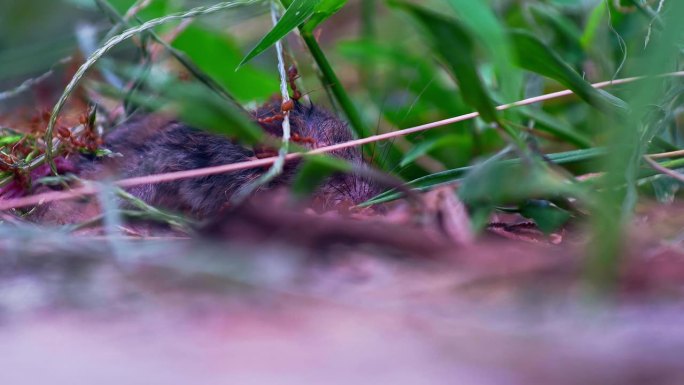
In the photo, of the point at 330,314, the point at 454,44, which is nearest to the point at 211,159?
the point at 454,44

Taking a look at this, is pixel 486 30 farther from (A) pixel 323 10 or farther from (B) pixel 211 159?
(B) pixel 211 159

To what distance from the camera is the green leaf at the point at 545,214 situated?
1.26 metres

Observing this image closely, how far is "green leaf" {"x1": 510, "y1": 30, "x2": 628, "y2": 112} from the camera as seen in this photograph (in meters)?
1.32

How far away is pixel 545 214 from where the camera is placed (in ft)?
4.20

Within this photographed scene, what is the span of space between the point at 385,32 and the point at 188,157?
2.67 metres

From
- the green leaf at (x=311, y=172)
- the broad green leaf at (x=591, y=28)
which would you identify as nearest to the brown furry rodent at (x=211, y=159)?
the green leaf at (x=311, y=172)

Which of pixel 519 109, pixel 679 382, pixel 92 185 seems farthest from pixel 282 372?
pixel 519 109

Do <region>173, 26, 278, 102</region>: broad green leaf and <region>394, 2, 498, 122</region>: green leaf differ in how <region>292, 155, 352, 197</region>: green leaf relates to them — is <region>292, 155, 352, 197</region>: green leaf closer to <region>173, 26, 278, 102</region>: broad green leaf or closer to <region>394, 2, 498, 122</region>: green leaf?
<region>394, 2, 498, 122</region>: green leaf

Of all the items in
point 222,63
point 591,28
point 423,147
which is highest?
point 222,63

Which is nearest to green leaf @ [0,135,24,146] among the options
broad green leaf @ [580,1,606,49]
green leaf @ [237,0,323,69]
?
green leaf @ [237,0,323,69]

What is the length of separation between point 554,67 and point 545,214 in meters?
0.29

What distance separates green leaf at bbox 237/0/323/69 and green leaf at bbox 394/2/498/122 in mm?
390

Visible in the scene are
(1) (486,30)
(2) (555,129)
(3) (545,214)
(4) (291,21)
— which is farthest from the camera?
(2) (555,129)

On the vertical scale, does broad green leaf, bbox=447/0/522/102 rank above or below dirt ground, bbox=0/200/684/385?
above
